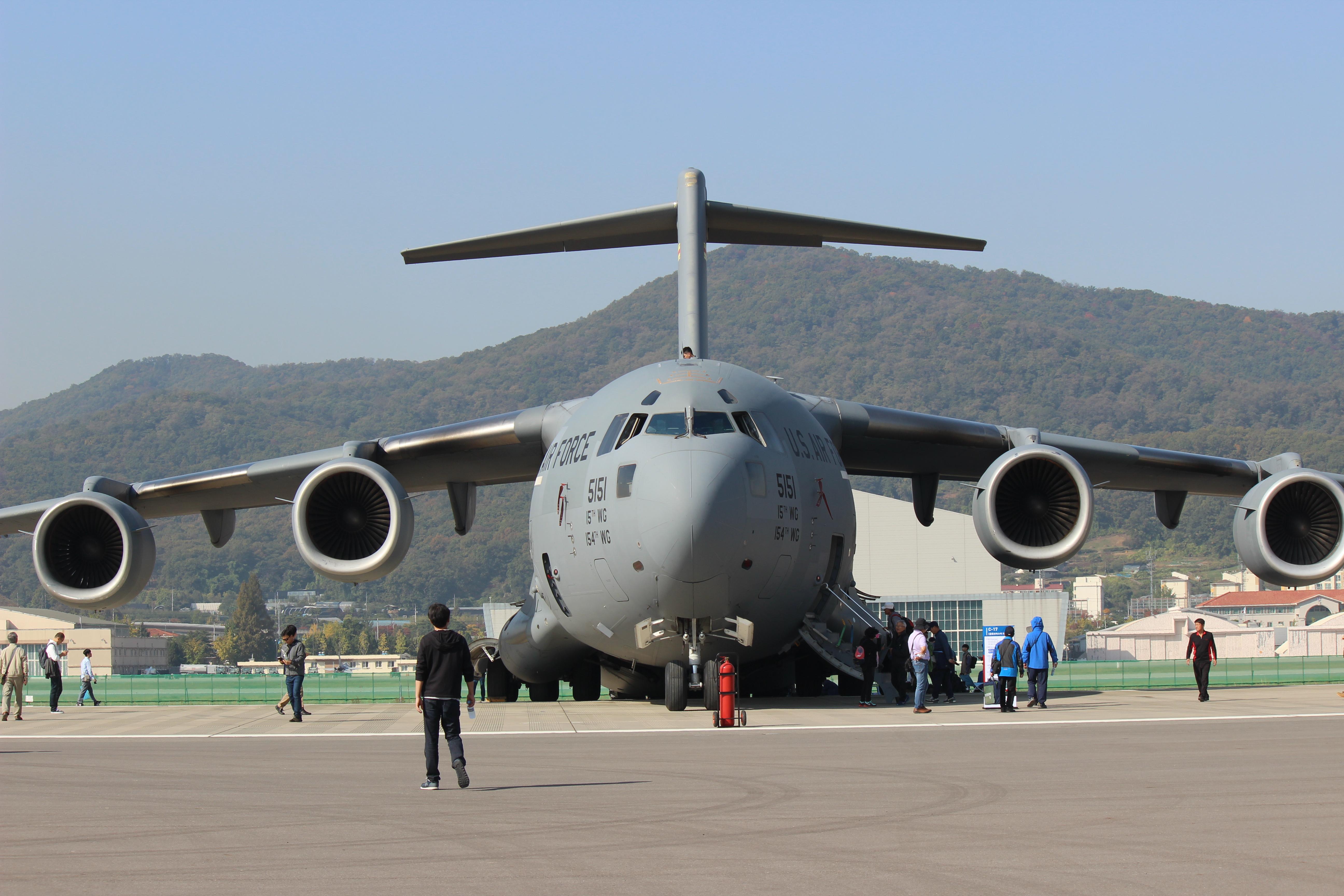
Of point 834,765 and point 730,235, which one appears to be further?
point 730,235

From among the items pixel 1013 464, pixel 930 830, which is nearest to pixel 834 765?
pixel 930 830

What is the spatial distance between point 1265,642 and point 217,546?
2247 inches

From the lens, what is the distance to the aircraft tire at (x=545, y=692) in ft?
63.9

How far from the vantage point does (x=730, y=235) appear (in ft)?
64.9

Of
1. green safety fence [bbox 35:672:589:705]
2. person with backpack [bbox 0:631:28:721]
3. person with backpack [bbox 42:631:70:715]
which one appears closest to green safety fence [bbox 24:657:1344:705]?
green safety fence [bbox 35:672:589:705]

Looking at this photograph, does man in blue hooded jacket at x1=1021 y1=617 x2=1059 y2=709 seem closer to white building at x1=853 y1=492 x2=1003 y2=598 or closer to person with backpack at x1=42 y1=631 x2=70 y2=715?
person with backpack at x1=42 y1=631 x2=70 y2=715

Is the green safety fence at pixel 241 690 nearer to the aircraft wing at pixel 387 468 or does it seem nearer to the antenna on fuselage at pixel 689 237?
the aircraft wing at pixel 387 468

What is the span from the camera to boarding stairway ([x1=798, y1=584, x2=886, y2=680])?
15883 mm

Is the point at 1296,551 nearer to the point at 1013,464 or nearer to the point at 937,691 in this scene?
the point at 1013,464

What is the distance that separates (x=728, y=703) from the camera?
13.2 m

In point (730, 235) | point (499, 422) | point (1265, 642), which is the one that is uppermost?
point (730, 235)

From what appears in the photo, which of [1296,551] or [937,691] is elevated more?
[1296,551]

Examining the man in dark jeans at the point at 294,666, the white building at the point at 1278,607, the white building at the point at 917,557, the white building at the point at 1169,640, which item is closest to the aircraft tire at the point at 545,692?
the man in dark jeans at the point at 294,666

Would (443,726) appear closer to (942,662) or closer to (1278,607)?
(942,662)
